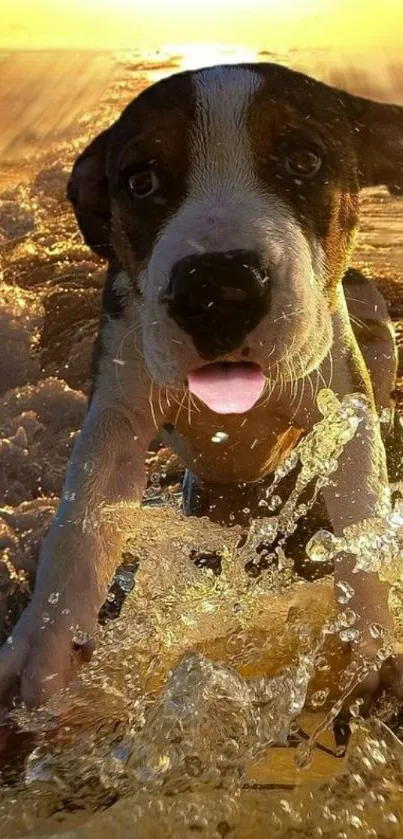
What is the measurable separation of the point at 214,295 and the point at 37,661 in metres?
0.55

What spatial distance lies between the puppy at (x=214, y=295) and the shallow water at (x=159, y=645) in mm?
59

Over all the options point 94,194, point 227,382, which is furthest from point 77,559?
point 94,194

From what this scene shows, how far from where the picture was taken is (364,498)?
1615 mm

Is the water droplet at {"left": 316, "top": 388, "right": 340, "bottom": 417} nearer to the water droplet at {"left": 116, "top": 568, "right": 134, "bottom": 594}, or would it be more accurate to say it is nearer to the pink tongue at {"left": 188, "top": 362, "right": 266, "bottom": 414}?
the pink tongue at {"left": 188, "top": 362, "right": 266, "bottom": 414}

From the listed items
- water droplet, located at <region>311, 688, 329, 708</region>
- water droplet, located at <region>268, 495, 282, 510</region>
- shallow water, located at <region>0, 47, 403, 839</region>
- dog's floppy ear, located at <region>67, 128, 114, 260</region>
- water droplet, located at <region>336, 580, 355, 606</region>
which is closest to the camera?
shallow water, located at <region>0, 47, 403, 839</region>

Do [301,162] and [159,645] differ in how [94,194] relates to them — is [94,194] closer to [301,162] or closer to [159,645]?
[301,162]

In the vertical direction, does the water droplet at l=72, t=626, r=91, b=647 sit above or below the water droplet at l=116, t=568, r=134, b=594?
above

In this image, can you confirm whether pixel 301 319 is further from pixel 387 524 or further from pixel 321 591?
pixel 321 591

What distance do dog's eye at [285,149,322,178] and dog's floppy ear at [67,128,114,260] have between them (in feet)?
1.01

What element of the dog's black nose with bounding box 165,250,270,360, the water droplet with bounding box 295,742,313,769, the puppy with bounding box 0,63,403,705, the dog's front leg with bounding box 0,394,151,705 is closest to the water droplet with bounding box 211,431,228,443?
the puppy with bounding box 0,63,403,705

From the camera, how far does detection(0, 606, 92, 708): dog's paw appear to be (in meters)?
1.53

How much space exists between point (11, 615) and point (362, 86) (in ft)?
3.27

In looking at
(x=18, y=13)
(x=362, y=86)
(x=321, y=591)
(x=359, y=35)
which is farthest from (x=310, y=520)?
(x=18, y=13)

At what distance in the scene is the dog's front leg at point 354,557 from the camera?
1.51 meters
